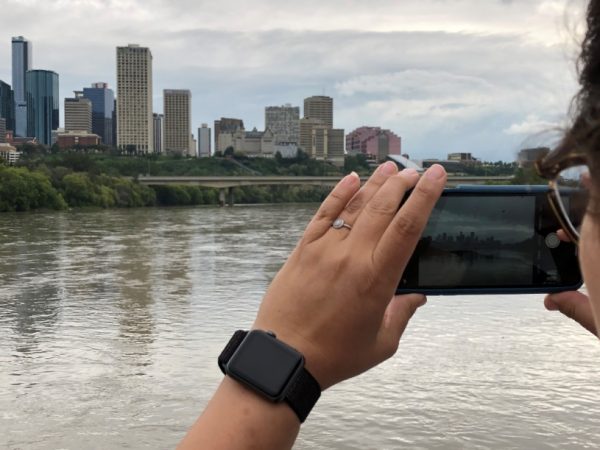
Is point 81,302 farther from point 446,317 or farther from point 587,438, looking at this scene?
point 587,438

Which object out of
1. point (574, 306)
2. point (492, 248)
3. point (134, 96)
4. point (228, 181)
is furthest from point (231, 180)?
point (134, 96)

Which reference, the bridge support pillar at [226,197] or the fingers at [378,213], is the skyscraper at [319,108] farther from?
the fingers at [378,213]

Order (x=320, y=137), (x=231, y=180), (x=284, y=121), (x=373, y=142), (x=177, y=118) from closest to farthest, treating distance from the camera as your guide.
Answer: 1. (x=231, y=180)
2. (x=373, y=142)
3. (x=320, y=137)
4. (x=284, y=121)
5. (x=177, y=118)

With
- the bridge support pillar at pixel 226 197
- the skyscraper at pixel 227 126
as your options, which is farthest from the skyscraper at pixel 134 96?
the bridge support pillar at pixel 226 197

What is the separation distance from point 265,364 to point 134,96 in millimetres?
119638

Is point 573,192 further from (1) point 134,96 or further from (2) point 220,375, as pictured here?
(1) point 134,96

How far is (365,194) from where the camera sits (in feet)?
2.56

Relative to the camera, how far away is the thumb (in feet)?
2.74

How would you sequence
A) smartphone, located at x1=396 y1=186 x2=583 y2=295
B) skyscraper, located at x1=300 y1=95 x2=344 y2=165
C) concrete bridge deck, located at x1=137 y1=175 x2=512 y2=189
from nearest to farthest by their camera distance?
1. smartphone, located at x1=396 y1=186 x2=583 y2=295
2. concrete bridge deck, located at x1=137 y1=175 x2=512 y2=189
3. skyscraper, located at x1=300 y1=95 x2=344 y2=165

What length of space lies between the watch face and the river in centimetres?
364

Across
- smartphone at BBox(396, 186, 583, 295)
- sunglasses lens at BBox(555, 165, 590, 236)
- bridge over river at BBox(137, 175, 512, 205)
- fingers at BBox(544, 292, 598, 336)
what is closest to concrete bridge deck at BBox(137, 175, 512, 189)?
bridge over river at BBox(137, 175, 512, 205)

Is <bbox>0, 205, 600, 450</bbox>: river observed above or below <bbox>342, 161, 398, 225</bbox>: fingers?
below

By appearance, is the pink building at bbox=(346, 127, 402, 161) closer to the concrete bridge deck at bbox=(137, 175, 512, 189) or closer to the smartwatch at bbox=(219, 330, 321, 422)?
the concrete bridge deck at bbox=(137, 175, 512, 189)

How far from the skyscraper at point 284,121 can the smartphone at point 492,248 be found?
347 ft
